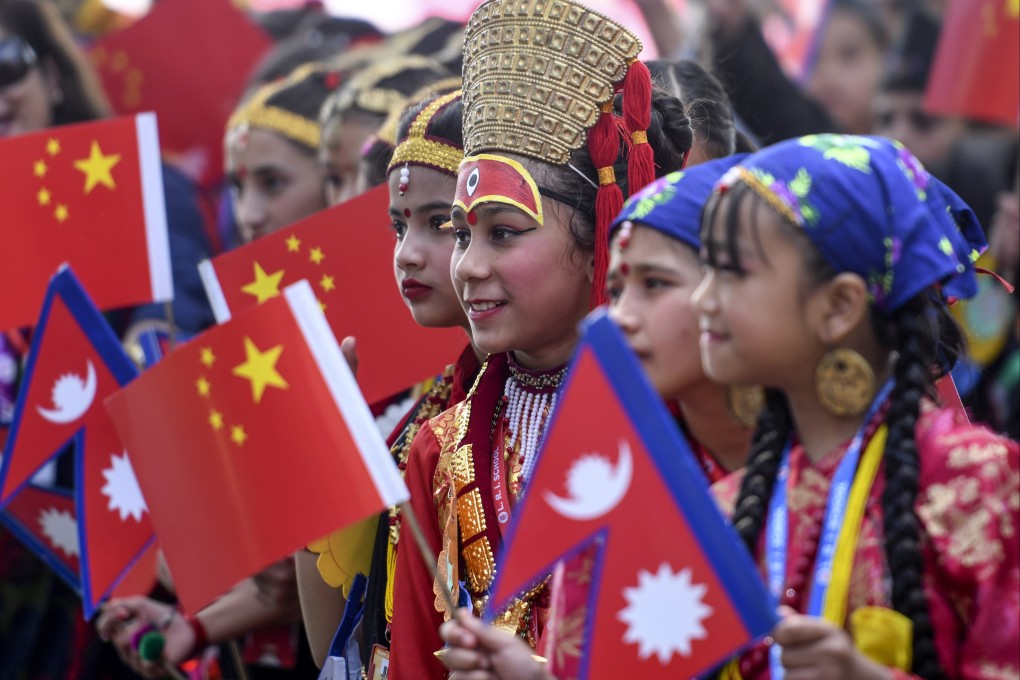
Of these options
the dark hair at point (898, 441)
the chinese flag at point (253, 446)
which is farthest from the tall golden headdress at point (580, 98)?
the dark hair at point (898, 441)

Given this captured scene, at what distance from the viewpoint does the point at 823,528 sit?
93.0 inches

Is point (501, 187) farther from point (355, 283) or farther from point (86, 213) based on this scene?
point (86, 213)

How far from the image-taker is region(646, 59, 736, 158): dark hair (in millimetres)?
3764

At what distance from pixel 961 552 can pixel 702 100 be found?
180cm

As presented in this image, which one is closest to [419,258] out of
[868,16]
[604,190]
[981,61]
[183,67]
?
[604,190]

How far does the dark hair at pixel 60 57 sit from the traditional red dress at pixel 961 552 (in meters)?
4.52

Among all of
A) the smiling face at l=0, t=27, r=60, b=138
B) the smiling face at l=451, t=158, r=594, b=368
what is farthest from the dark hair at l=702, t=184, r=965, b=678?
the smiling face at l=0, t=27, r=60, b=138

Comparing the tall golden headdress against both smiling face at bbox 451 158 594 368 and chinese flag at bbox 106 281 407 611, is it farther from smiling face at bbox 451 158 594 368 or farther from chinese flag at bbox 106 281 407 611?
chinese flag at bbox 106 281 407 611

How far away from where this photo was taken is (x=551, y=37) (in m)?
3.19

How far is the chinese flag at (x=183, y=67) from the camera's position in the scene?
774 cm

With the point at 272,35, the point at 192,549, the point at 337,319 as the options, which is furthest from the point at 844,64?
the point at 192,549

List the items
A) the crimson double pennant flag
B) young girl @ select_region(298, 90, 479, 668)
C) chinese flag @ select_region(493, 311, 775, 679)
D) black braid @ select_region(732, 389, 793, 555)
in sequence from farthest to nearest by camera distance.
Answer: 1. the crimson double pennant flag
2. young girl @ select_region(298, 90, 479, 668)
3. black braid @ select_region(732, 389, 793, 555)
4. chinese flag @ select_region(493, 311, 775, 679)

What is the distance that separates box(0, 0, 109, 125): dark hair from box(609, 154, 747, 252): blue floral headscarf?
4018 mm

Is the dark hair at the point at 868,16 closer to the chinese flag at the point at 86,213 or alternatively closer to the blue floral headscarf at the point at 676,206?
the chinese flag at the point at 86,213
